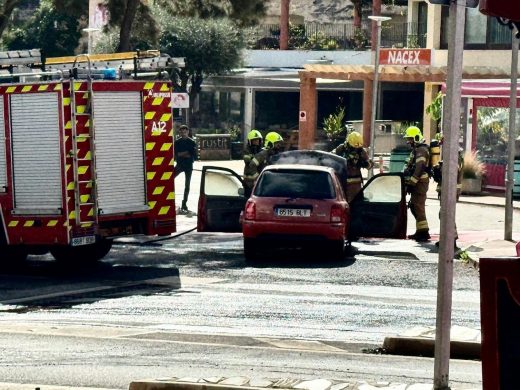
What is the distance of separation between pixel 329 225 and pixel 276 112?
136ft

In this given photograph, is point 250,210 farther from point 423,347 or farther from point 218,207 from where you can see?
point 423,347

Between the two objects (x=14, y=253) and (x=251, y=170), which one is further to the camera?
(x=251, y=170)

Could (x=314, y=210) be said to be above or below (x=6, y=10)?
below

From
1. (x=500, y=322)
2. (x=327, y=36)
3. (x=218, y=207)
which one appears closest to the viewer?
(x=500, y=322)

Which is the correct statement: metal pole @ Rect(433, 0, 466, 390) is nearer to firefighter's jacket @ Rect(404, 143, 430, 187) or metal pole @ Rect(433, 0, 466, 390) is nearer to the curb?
the curb

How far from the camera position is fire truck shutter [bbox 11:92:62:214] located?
751 inches

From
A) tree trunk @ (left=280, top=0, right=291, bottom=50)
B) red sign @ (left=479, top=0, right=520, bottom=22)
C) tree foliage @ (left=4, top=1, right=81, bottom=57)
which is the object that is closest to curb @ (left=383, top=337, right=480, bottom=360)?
red sign @ (left=479, top=0, right=520, bottom=22)

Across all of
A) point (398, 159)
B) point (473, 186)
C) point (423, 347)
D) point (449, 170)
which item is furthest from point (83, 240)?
point (398, 159)

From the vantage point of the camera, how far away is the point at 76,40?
71625mm

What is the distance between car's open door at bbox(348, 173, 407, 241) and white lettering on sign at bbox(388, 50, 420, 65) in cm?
2320

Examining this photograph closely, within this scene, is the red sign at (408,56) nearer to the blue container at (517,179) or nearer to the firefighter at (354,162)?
the blue container at (517,179)

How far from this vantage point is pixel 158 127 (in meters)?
20.2

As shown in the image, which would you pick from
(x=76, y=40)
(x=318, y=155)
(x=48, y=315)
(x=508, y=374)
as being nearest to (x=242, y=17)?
(x=318, y=155)

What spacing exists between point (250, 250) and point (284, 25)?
42689 mm
